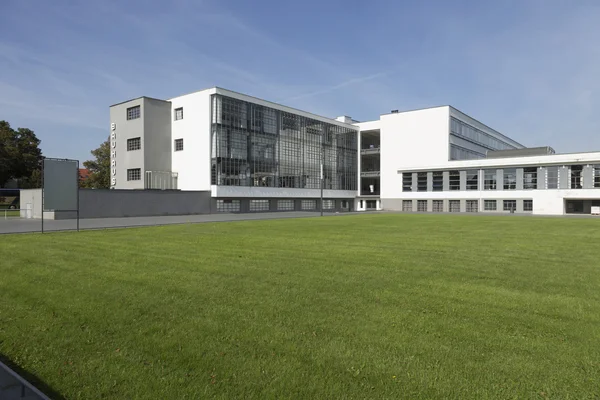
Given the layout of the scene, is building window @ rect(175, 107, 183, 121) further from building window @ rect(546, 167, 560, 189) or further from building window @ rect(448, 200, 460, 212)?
building window @ rect(546, 167, 560, 189)

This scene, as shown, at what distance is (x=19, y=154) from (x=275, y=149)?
1647 inches

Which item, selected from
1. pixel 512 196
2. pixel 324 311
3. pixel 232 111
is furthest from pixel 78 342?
pixel 512 196

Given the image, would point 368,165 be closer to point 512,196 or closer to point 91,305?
point 512,196

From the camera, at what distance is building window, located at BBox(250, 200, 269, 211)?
58906 millimetres

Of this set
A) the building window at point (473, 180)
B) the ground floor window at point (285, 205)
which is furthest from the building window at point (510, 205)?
the ground floor window at point (285, 205)

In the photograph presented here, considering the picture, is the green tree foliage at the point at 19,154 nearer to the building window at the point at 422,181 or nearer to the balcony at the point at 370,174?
the balcony at the point at 370,174

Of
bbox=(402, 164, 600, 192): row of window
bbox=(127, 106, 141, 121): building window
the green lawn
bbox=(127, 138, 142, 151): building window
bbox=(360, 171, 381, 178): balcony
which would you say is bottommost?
the green lawn

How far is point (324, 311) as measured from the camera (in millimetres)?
6352

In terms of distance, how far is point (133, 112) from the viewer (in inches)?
2172

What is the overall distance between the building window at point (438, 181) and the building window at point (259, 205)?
31552 mm

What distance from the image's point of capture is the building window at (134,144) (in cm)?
5428

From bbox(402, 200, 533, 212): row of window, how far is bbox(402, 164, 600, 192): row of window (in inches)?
88.5

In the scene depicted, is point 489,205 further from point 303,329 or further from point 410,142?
point 303,329

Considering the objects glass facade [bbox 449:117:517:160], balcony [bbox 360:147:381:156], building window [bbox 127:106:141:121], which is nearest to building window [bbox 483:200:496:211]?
glass facade [bbox 449:117:517:160]
